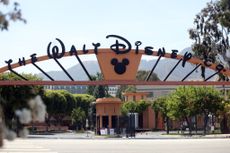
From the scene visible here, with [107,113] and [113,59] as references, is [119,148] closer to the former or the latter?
[113,59]

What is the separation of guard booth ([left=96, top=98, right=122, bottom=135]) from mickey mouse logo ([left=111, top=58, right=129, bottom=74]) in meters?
31.1

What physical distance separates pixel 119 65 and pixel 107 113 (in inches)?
1282

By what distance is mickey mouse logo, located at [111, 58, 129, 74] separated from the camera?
29798 mm

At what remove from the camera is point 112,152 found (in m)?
24.7

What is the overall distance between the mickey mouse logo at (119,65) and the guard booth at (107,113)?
31140 millimetres

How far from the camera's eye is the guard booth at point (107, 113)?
2418 inches

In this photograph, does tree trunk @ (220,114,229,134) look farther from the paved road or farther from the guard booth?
the paved road

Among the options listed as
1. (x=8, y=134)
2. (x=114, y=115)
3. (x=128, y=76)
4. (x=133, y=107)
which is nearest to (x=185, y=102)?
(x=114, y=115)

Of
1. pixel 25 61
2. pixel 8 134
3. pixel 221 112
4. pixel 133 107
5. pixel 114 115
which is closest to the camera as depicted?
pixel 8 134

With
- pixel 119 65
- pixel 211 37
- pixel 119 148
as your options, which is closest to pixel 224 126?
pixel 211 37

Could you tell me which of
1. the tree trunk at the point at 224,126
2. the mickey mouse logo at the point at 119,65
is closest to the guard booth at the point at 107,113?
the tree trunk at the point at 224,126

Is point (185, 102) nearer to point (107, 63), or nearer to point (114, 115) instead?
point (114, 115)

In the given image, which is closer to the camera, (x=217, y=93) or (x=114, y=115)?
(x=217, y=93)

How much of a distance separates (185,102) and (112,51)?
93.1ft
